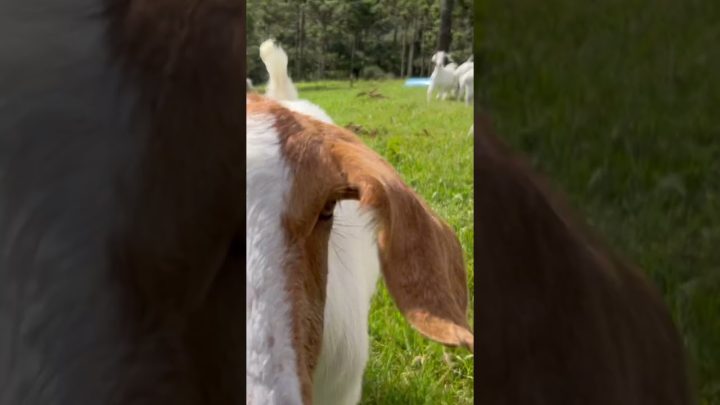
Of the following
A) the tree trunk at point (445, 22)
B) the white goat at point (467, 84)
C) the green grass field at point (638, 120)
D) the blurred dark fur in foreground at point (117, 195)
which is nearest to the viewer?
the green grass field at point (638, 120)

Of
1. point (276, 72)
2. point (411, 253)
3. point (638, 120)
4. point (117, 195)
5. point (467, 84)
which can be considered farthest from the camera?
point (276, 72)

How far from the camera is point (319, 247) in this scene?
90cm

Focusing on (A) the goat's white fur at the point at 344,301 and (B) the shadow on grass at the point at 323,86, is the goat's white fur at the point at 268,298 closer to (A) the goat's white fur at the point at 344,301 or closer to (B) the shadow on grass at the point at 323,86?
(A) the goat's white fur at the point at 344,301

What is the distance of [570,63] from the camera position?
21.7 inches

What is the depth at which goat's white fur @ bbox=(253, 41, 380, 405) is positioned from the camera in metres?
1.09

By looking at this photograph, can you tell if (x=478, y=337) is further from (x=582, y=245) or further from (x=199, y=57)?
(x=199, y=57)

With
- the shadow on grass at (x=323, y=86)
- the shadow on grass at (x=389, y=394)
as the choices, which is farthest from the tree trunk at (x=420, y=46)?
the shadow on grass at (x=389, y=394)

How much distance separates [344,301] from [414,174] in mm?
213

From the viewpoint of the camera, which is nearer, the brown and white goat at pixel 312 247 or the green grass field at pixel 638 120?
the green grass field at pixel 638 120

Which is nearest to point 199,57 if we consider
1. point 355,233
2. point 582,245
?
point 582,245

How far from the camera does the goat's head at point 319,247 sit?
82 cm

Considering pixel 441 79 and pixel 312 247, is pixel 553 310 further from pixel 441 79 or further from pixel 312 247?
pixel 441 79

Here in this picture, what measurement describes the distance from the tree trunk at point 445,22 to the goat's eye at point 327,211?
12.1 inches

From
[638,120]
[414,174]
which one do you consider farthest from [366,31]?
[638,120]
